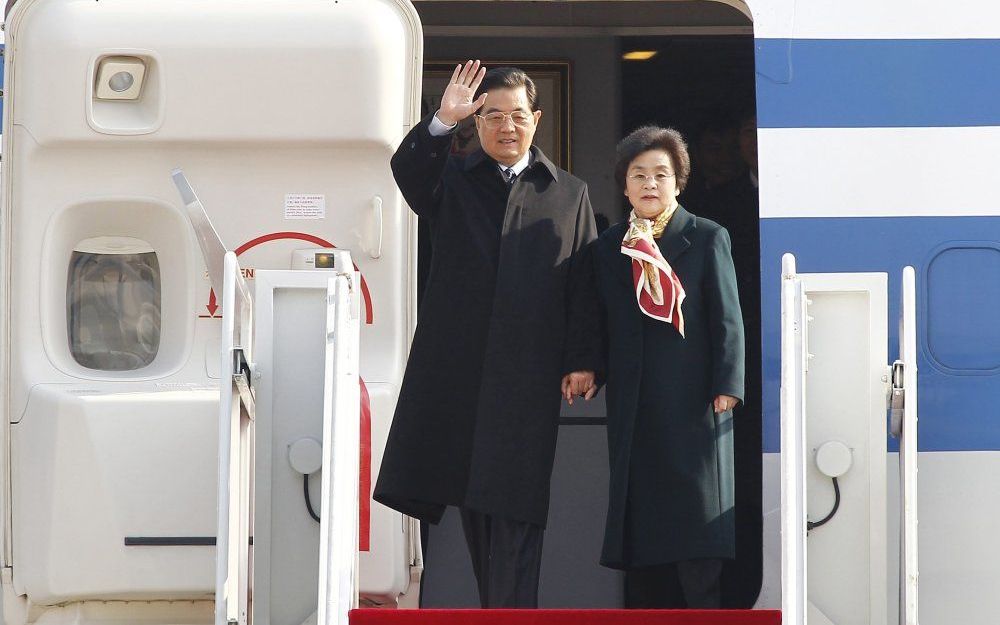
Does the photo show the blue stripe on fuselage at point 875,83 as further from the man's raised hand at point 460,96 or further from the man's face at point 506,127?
the man's raised hand at point 460,96

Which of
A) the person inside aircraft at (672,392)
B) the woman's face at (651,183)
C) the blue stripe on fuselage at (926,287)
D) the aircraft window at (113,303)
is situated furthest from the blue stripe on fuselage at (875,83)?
the aircraft window at (113,303)

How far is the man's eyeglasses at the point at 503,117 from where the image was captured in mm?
3604

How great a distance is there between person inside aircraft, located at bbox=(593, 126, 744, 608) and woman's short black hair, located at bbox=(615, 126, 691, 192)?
116 mm

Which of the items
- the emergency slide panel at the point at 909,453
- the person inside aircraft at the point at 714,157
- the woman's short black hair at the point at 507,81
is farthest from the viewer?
the person inside aircraft at the point at 714,157

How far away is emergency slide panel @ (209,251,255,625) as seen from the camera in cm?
283

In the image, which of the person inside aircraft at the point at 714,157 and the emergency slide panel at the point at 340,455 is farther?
the person inside aircraft at the point at 714,157

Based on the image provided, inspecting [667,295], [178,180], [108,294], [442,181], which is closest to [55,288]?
[108,294]

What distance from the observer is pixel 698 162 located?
15.4 ft

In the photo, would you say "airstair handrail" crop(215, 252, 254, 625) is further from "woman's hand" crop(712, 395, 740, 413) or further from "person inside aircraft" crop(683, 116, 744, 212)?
"person inside aircraft" crop(683, 116, 744, 212)

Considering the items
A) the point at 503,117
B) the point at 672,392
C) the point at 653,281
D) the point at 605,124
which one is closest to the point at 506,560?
the point at 672,392

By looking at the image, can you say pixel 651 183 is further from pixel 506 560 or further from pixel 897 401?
pixel 506 560

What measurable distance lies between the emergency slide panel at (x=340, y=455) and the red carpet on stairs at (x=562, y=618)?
0.11 metres

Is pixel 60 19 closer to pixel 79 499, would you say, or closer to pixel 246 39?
pixel 246 39

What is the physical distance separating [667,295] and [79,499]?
1549 mm
